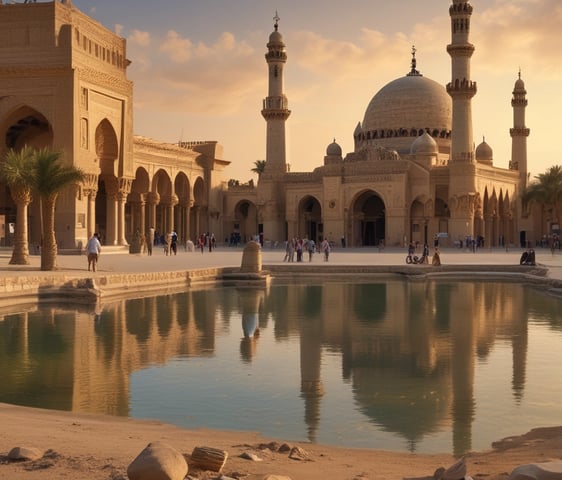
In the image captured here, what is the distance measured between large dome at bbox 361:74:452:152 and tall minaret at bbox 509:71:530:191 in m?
3.87

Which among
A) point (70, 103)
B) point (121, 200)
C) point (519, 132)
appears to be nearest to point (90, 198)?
point (121, 200)

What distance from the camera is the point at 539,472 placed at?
11.4ft

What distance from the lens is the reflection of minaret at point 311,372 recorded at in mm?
6277

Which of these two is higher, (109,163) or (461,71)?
(461,71)

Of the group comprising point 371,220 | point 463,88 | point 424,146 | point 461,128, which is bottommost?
point 371,220

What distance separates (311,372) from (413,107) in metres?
41.8

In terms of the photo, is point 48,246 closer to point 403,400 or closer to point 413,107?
point 403,400

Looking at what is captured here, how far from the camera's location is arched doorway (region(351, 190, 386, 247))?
43781mm

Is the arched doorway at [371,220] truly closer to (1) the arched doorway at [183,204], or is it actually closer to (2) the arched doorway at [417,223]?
(2) the arched doorway at [417,223]

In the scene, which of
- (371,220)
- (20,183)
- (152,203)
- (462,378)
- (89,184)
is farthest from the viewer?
(371,220)

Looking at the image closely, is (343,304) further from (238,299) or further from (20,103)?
(20,103)

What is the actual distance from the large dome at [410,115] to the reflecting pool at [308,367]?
1347 inches

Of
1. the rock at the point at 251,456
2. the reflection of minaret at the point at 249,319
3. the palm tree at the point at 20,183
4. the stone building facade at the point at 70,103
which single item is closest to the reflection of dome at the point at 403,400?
the rock at the point at 251,456

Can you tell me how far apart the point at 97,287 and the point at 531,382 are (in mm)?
8942
